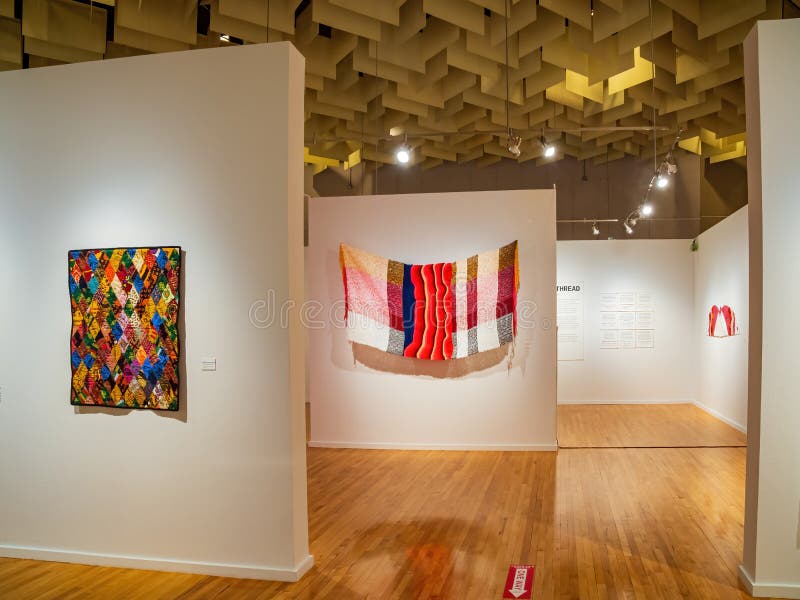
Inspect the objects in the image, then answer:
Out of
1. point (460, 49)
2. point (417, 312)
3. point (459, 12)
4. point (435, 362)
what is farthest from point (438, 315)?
point (459, 12)

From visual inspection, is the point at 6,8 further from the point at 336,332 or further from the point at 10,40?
the point at 336,332

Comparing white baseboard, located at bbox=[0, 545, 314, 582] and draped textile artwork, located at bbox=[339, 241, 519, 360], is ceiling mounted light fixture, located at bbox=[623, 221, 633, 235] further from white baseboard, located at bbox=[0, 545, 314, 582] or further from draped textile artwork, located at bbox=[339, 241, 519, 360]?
white baseboard, located at bbox=[0, 545, 314, 582]

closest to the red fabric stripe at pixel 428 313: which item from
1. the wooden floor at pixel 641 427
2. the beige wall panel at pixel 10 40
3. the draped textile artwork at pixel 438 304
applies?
the draped textile artwork at pixel 438 304

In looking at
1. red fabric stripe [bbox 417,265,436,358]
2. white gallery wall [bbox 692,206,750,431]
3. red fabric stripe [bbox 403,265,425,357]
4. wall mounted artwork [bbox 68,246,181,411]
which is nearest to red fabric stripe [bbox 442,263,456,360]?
red fabric stripe [bbox 417,265,436,358]

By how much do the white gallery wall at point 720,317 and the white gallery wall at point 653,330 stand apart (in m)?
0.23

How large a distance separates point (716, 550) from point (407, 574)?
6.37 feet

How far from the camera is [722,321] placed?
28.0 ft

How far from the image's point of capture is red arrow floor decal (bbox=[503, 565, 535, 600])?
3.40 metres

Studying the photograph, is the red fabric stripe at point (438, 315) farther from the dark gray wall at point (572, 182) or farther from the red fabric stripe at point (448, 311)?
the dark gray wall at point (572, 182)

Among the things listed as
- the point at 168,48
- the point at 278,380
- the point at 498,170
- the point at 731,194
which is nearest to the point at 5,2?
the point at 168,48

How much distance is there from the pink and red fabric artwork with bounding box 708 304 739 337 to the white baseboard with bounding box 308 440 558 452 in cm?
312

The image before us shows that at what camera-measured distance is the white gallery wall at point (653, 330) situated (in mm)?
10039

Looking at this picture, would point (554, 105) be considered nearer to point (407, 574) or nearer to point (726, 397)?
point (726, 397)

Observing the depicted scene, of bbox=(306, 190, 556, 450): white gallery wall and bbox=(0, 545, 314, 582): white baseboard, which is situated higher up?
bbox=(306, 190, 556, 450): white gallery wall
